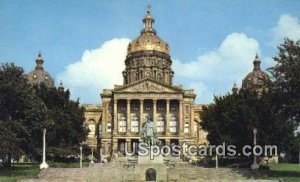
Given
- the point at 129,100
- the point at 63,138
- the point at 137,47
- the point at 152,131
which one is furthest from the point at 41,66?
the point at 152,131

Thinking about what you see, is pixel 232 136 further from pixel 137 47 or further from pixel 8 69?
pixel 137 47

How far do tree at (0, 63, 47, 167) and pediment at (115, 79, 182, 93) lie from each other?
52.0m

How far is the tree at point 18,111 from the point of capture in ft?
190

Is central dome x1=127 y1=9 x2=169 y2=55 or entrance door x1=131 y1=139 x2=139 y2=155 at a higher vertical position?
central dome x1=127 y1=9 x2=169 y2=55

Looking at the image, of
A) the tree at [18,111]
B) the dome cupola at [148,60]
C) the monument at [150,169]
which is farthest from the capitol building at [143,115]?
the monument at [150,169]

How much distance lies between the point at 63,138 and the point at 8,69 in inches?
922

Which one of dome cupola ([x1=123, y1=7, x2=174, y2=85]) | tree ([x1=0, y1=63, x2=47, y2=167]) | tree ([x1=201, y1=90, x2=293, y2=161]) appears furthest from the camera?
dome cupola ([x1=123, y1=7, x2=174, y2=85])

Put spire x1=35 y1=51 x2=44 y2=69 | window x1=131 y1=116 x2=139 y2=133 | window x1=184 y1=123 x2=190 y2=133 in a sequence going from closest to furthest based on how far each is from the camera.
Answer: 1. window x1=131 y1=116 x2=139 y2=133
2. window x1=184 y1=123 x2=190 y2=133
3. spire x1=35 y1=51 x2=44 y2=69

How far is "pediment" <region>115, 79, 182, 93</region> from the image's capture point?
114 metres

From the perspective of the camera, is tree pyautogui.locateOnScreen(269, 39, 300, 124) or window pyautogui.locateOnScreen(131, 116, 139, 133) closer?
tree pyautogui.locateOnScreen(269, 39, 300, 124)

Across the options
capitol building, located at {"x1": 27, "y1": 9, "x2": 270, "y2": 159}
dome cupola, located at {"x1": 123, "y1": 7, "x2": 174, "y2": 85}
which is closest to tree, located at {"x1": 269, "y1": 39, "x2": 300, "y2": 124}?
capitol building, located at {"x1": 27, "y1": 9, "x2": 270, "y2": 159}

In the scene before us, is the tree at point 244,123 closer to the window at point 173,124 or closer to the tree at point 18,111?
the tree at point 18,111

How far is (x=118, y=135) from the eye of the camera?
11500 centimetres

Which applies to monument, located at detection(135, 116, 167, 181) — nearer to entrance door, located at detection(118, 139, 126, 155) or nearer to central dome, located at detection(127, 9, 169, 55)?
entrance door, located at detection(118, 139, 126, 155)
